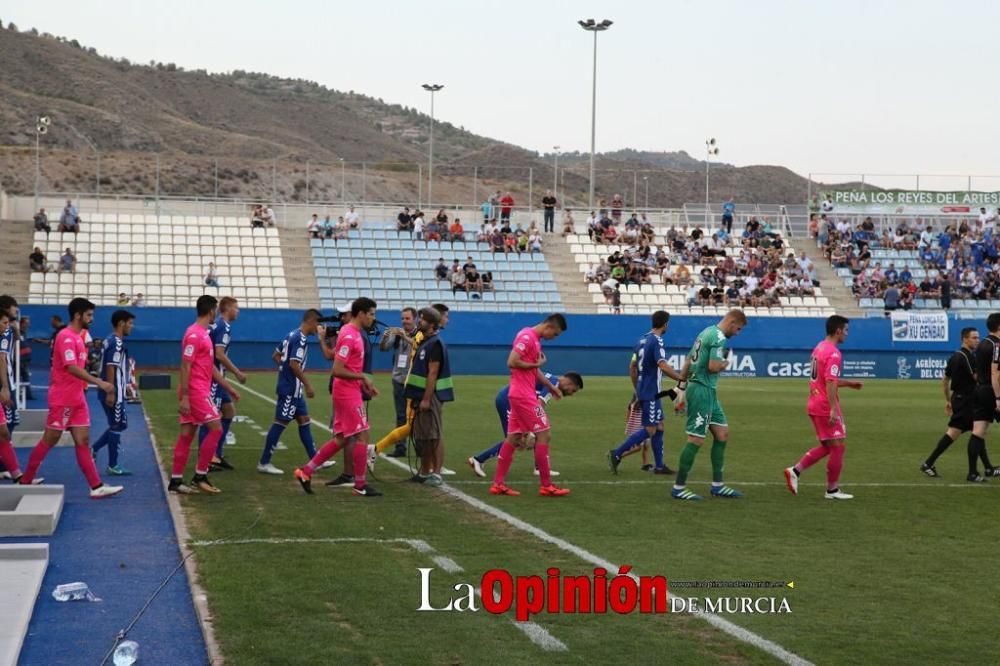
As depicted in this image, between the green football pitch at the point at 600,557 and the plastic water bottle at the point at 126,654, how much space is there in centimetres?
52

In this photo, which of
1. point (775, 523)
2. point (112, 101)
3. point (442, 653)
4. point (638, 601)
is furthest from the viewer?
point (112, 101)

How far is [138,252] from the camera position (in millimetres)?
47812

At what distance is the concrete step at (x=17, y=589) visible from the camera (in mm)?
7176

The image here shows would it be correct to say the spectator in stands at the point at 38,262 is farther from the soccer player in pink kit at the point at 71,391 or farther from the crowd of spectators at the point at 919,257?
the soccer player in pink kit at the point at 71,391

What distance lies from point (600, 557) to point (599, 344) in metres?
34.6

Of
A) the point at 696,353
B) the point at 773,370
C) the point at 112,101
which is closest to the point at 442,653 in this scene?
the point at 696,353

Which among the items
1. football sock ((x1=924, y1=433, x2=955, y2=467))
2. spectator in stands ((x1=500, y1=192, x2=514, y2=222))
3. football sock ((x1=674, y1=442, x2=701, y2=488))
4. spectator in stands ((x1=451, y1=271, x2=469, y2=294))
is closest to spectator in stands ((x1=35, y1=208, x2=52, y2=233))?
spectator in stands ((x1=451, y1=271, x2=469, y2=294))

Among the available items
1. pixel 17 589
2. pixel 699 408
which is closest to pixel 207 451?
pixel 699 408

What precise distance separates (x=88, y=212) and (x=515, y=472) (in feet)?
126

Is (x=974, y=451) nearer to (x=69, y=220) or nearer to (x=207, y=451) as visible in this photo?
(x=207, y=451)

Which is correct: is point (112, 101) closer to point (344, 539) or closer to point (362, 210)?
point (362, 210)

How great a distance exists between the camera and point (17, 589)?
8.39 metres

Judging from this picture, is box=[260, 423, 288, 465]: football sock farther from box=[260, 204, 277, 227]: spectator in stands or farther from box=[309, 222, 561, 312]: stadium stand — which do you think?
box=[260, 204, 277, 227]: spectator in stands

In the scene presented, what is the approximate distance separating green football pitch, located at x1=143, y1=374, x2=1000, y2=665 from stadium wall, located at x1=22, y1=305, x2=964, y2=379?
23.6 meters
